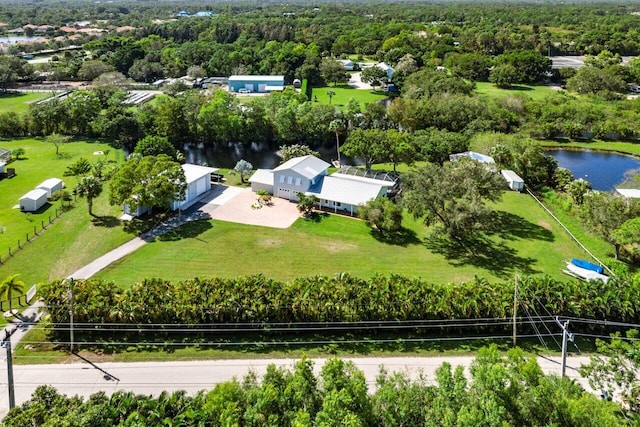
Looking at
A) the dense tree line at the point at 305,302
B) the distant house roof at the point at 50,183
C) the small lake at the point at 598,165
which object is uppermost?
the dense tree line at the point at 305,302

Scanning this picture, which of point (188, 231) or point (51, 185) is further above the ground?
point (51, 185)

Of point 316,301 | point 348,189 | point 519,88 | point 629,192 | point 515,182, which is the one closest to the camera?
point 316,301

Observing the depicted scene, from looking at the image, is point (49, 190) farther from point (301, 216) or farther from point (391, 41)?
point (391, 41)

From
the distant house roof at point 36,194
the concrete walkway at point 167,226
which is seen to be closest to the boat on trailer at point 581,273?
the concrete walkway at point 167,226

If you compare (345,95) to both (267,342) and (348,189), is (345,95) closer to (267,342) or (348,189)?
(348,189)

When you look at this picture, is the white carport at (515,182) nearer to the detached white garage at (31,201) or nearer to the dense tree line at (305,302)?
the dense tree line at (305,302)

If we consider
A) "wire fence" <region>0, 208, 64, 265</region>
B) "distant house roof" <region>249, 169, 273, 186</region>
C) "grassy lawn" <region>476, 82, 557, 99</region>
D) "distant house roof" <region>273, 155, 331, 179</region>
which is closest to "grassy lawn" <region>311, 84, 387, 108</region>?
"grassy lawn" <region>476, 82, 557, 99</region>

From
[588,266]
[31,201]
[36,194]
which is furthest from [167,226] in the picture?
[588,266]
